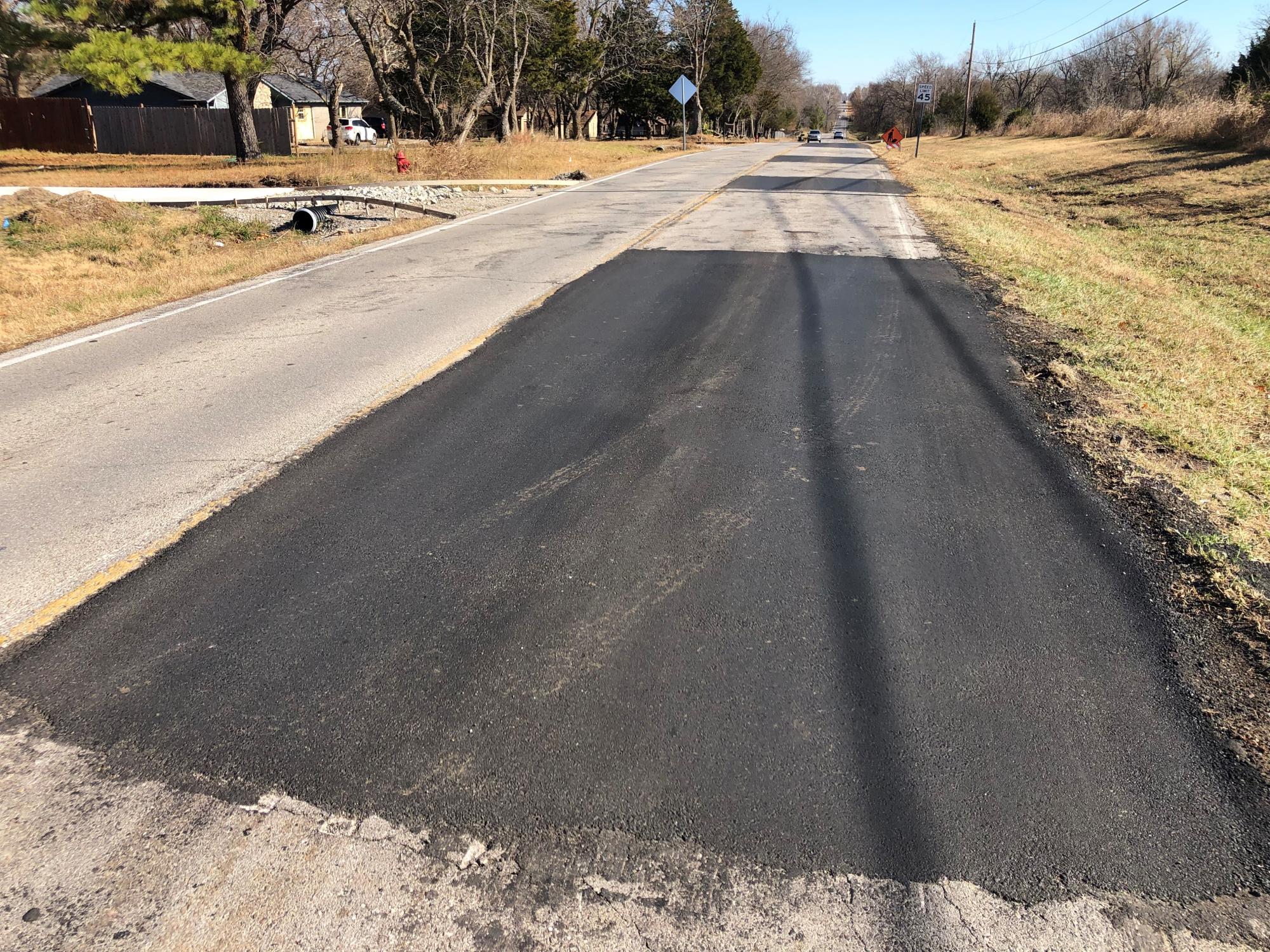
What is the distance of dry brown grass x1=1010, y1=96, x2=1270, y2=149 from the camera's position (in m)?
25.8

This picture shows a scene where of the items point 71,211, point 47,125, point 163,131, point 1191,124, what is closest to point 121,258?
point 71,211

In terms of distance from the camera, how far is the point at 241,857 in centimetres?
246

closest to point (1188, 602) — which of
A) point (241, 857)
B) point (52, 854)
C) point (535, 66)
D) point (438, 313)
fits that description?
point (241, 857)

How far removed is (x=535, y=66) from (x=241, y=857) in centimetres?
5267

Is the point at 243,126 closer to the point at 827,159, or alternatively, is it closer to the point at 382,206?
the point at 382,206

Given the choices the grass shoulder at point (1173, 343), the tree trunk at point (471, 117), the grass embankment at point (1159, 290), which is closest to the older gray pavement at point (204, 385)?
the grass shoulder at point (1173, 343)

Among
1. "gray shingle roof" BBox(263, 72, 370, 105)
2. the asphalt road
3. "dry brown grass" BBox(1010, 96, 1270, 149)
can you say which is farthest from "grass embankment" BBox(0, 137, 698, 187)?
"gray shingle roof" BBox(263, 72, 370, 105)

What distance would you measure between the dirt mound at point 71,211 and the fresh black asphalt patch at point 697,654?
13.5 m

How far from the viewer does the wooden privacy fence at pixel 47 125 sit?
38281 mm

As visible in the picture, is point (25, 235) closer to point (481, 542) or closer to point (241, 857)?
point (481, 542)

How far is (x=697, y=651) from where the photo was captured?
336 centimetres

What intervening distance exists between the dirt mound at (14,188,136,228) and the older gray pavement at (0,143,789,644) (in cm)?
665

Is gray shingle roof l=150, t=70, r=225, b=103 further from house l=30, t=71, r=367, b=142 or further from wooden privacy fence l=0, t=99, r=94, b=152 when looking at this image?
wooden privacy fence l=0, t=99, r=94, b=152

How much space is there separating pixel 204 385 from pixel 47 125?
4265 centimetres
